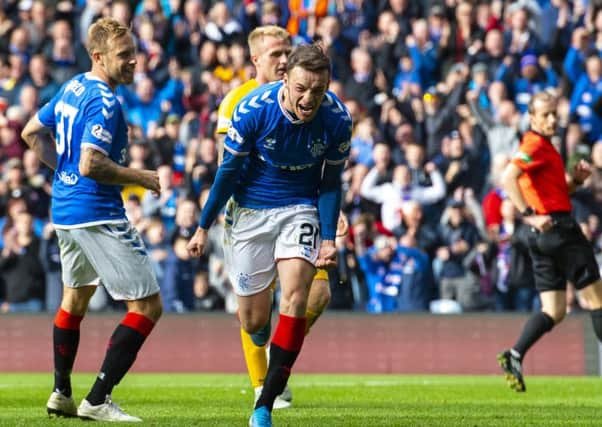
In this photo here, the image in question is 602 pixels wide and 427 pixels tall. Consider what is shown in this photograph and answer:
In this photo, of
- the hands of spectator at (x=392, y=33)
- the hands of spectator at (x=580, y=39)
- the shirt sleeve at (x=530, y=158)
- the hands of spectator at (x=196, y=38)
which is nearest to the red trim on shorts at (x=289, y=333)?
the shirt sleeve at (x=530, y=158)

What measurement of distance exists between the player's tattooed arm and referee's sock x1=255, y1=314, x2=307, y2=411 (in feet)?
3.75

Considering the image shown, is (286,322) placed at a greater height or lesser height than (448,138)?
greater

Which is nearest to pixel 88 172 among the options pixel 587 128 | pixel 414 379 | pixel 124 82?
pixel 124 82

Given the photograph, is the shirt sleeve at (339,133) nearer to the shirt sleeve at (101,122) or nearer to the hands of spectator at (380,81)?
the shirt sleeve at (101,122)

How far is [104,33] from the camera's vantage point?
897cm

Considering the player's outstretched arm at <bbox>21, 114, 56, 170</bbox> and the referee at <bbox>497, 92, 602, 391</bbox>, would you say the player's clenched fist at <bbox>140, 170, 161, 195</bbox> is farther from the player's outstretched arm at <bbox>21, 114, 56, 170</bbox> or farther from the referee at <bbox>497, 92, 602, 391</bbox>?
the referee at <bbox>497, 92, 602, 391</bbox>

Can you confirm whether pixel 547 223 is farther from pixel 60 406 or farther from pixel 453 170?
pixel 453 170

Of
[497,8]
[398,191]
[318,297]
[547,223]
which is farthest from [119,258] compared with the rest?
[497,8]

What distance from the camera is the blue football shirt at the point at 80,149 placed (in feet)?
28.9

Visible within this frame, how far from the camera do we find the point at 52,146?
9.63m

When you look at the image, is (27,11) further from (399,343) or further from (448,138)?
(399,343)

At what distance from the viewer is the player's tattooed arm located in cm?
862

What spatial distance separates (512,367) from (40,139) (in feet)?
16.2

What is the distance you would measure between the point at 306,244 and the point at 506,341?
8707mm
